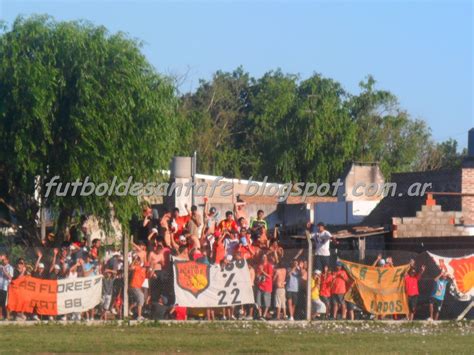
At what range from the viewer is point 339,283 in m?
23.6

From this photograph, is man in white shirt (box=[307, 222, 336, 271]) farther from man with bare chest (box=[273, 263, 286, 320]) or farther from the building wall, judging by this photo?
the building wall

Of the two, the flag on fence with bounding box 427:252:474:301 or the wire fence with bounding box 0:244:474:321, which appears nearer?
the wire fence with bounding box 0:244:474:321

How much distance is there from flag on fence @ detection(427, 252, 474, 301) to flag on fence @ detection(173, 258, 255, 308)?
4475mm

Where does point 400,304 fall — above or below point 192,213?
below

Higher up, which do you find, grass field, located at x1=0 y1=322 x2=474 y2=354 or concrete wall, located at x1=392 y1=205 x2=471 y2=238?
concrete wall, located at x1=392 y1=205 x2=471 y2=238

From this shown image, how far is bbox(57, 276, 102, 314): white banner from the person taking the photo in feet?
72.6

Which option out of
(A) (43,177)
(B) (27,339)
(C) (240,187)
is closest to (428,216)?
(A) (43,177)

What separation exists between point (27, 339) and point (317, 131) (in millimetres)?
61821

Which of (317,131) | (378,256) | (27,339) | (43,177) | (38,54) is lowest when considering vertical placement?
(27,339)

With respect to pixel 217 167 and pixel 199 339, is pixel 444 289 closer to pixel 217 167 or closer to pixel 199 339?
pixel 199 339

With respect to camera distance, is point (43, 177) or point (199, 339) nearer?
point (199, 339)

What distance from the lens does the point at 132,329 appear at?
20.8 metres

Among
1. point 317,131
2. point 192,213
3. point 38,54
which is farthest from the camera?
point 317,131

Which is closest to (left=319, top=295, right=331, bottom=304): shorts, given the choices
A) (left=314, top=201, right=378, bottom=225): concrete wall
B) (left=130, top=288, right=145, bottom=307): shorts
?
(left=130, top=288, right=145, bottom=307): shorts
